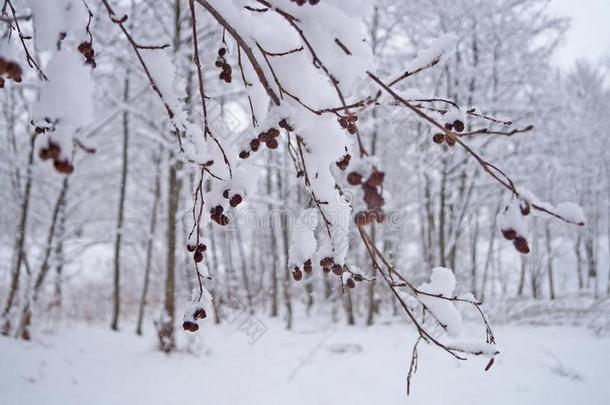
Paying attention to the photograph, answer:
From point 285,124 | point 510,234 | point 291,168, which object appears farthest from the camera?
point 291,168

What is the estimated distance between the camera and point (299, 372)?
16.1 ft

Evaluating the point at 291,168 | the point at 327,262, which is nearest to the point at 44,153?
the point at 327,262

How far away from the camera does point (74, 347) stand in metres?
5.96

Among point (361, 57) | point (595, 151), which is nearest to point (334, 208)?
point (361, 57)

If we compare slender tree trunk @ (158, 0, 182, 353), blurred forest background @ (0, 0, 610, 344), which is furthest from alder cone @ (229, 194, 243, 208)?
slender tree trunk @ (158, 0, 182, 353)

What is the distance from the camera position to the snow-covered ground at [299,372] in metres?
4.14

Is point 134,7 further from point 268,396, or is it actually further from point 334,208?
→ point 334,208

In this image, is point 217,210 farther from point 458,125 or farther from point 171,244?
point 171,244

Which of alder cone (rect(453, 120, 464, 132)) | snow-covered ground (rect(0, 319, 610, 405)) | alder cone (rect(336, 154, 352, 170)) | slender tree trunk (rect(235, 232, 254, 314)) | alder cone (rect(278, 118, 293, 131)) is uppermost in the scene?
alder cone (rect(453, 120, 464, 132))

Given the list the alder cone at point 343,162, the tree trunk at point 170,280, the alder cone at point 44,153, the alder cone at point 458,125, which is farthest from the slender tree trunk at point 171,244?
the alder cone at point 44,153

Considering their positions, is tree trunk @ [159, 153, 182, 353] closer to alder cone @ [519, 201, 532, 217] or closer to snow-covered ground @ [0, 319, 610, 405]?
snow-covered ground @ [0, 319, 610, 405]

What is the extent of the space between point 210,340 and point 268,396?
3152 millimetres

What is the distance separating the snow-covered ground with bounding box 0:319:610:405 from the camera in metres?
4.14

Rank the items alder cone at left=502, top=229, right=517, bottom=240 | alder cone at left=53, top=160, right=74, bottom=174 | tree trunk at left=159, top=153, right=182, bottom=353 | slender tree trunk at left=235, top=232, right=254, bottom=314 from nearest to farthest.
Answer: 1. alder cone at left=53, top=160, right=74, bottom=174
2. alder cone at left=502, top=229, right=517, bottom=240
3. tree trunk at left=159, top=153, right=182, bottom=353
4. slender tree trunk at left=235, top=232, right=254, bottom=314
